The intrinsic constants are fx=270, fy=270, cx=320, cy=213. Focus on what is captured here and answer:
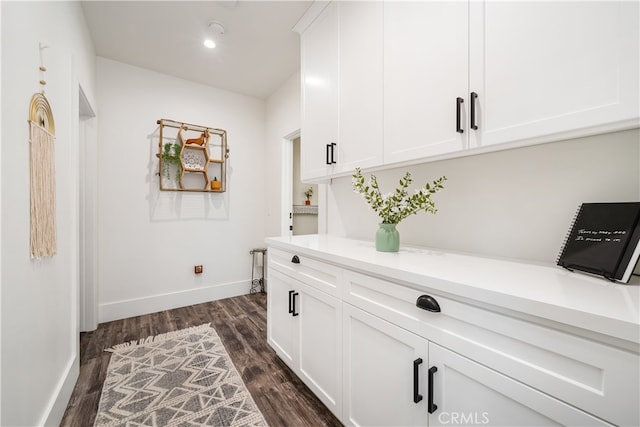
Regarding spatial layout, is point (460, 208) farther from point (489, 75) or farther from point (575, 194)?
point (489, 75)

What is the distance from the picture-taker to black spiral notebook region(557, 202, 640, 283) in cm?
81

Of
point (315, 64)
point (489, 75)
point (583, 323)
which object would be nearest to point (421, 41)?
point (489, 75)

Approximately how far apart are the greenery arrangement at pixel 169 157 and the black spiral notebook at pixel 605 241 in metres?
3.37

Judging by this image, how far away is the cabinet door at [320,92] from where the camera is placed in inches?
73.6

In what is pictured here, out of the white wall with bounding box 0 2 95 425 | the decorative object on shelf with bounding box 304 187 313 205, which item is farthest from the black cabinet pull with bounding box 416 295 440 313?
the decorative object on shelf with bounding box 304 187 313 205

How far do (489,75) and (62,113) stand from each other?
229 centimetres

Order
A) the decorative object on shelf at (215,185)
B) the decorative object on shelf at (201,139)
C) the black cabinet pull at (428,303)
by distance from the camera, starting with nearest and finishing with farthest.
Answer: the black cabinet pull at (428,303) < the decorative object on shelf at (201,139) < the decorative object on shelf at (215,185)

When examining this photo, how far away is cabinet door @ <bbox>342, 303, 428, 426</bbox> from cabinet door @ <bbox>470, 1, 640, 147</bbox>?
848 millimetres

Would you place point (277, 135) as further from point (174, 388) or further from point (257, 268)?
point (174, 388)

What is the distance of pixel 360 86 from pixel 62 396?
2458 mm

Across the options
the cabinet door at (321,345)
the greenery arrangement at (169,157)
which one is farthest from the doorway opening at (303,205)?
the cabinet door at (321,345)

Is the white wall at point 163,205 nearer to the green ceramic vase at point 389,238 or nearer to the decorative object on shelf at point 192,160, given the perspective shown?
the decorative object on shelf at point 192,160

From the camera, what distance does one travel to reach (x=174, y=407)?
1577mm

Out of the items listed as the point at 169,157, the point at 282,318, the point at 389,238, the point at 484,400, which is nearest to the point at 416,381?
the point at 484,400
